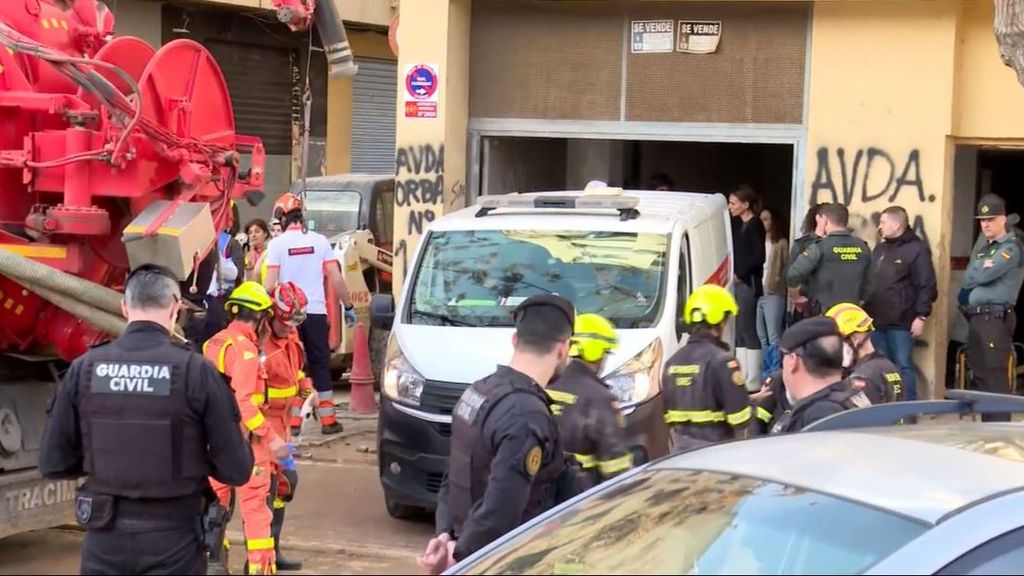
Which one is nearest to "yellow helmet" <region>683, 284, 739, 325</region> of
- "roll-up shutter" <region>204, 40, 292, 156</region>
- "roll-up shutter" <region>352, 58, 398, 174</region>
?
"roll-up shutter" <region>204, 40, 292, 156</region>

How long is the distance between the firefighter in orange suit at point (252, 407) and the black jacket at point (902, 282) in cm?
575

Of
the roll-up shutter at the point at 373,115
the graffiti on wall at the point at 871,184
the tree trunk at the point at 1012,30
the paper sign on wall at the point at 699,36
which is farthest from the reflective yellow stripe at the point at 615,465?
the roll-up shutter at the point at 373,115

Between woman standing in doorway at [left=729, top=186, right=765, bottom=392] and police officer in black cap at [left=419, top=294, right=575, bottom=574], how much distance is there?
830 cm

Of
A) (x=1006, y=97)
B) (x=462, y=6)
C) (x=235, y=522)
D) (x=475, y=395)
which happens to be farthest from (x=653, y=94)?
(x=475, y=395)

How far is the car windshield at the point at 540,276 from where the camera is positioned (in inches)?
344

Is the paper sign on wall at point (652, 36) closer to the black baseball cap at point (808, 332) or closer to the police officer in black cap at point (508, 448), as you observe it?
the black baseball cap at point (808, 332)

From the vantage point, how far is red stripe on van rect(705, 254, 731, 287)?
9838mm

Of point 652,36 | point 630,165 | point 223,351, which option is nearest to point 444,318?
point 223,351

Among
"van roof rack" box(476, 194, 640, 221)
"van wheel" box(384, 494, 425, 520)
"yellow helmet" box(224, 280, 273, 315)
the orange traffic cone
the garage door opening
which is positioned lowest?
"van wheel" box(384, 494, 425, 520)

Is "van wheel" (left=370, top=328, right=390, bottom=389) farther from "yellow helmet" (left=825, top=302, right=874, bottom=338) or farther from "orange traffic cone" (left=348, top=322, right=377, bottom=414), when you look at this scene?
"yellow helmet" (left=825, top=302, right=874, bottom=338)

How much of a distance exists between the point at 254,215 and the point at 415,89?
7.64 meters

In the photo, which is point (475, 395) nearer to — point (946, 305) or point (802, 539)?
point (802, 539)

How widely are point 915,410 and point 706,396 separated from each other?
2394 millimetres

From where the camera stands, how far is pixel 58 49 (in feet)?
24.5
